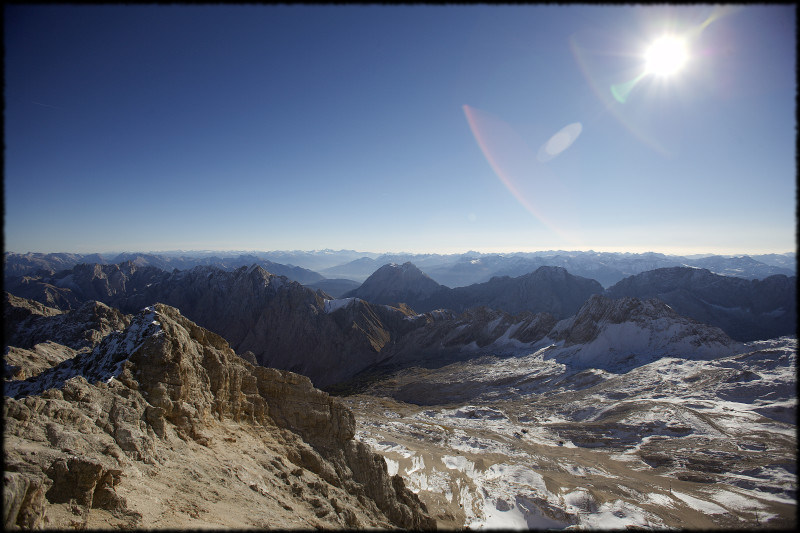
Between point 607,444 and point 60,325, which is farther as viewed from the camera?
point 60,325

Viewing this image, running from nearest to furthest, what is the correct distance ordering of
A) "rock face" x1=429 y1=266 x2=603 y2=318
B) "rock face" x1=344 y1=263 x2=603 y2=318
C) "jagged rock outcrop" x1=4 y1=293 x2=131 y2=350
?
"jagged rock outcrop" x1=4 y1=293 x2=131 y2=350, "rock face" x1=429 y1=266 x2=603 y2=318, "rock face" x1=344 y1=263 x2=603 y2=318

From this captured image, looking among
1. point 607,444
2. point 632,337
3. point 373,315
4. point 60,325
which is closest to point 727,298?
point 632,337

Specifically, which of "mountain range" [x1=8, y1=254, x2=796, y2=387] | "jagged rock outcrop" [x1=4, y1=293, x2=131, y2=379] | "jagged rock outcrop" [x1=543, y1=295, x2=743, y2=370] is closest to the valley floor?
"jagged rock outcrop" [x1=543, y1=295, x2=743, y2=370]

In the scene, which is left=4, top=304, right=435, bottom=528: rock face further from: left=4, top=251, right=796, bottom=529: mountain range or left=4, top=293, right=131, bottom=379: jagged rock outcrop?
left=4, top=293, right=131, bottom=379: jagged rock outcrop

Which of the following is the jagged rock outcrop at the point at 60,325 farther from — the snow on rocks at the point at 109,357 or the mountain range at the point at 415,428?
the snow on rocks at the point at 109,357

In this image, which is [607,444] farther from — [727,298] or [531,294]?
[727,298]

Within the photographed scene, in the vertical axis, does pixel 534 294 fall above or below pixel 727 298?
below
